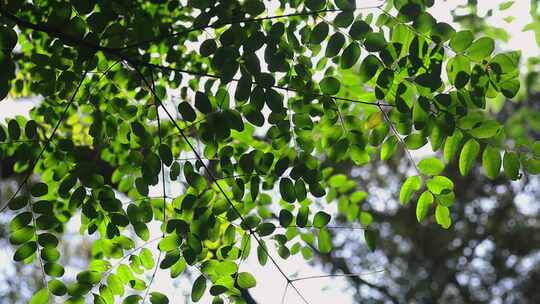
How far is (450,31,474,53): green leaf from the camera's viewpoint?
1.20m

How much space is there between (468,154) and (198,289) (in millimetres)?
672

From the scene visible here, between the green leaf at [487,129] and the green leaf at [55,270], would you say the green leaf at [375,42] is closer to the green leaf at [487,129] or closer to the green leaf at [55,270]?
the green leaf at [487,129]

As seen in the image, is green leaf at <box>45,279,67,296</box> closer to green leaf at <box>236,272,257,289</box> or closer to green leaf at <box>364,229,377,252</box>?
green leaf at <box>236,272,257,289</box>

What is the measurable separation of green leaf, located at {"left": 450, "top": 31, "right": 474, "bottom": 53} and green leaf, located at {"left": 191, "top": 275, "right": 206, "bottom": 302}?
29.7 inches

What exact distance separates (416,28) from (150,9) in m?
0.98

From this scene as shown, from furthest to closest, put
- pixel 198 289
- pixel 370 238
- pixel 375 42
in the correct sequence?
pixel 370 238
pixel 198 289
pixel 375 42

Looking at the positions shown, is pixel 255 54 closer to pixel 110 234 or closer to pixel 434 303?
pixel 110 234

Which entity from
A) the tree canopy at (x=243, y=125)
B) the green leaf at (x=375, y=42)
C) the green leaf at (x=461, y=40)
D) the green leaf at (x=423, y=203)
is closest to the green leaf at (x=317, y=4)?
the tree canopy at (x=243, y=125)

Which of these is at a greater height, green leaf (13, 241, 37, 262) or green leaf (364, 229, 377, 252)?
green leaf (13, 241, 37, 262)

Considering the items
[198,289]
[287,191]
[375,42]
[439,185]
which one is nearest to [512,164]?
[439,185]

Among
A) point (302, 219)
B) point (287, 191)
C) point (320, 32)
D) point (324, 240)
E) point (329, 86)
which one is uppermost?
point (320, 32)

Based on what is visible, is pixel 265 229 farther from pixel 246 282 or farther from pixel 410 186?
pixel 410 186

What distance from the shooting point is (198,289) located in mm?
1311

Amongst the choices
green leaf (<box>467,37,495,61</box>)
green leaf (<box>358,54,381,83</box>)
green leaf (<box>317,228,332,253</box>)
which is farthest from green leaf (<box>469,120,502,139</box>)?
green leaf (<box>317,228,332,253</box>)
